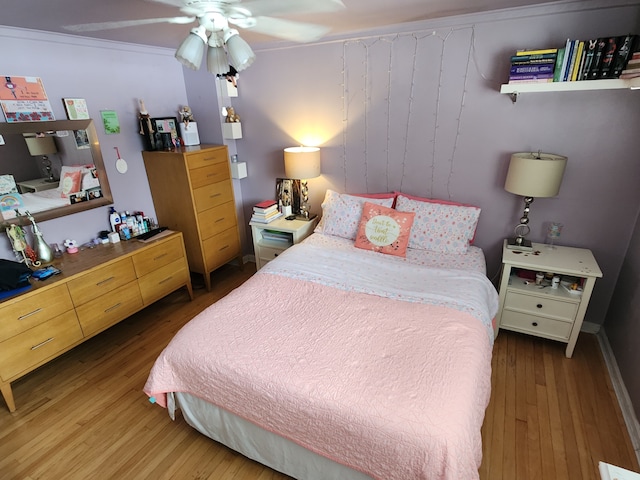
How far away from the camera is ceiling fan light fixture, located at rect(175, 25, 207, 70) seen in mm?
1345

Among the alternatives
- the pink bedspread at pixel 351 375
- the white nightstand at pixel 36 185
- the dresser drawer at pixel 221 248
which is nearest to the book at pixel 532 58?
the pink bedspread at pixel 351 375

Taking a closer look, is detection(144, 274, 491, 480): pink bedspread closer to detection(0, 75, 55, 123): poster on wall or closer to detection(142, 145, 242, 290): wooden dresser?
detection(142, 145, 242, 290): wooden dresser

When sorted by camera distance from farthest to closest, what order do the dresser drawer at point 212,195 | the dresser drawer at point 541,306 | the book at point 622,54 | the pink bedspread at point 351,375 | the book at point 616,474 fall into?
the dresser drawer at point 212,195 < the dresser drawer at point 541,306 < the book at point 622,54 < the pink bedspread at point 351,375 < the book at point 616,474

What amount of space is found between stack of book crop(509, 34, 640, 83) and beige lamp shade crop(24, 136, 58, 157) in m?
3.07

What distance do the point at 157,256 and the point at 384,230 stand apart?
1.80 meters

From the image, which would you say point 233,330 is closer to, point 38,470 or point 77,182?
point 38,470

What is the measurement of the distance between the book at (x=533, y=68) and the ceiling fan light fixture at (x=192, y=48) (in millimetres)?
1828

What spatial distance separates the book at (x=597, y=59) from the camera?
189cm

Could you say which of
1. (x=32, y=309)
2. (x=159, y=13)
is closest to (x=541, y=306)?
(x=159, y=13)

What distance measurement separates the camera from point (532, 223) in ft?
8.11

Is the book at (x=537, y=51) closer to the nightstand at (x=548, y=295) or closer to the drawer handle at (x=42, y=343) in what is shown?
the nightstand at (x=548, y=295)

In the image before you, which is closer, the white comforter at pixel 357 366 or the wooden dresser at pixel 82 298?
the white comforter at pixel 357 366

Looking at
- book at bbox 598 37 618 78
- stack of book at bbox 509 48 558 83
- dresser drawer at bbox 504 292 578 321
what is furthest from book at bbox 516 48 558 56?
dresser drawer at bbox 504 292 578 321

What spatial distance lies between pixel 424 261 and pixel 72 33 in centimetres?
285
